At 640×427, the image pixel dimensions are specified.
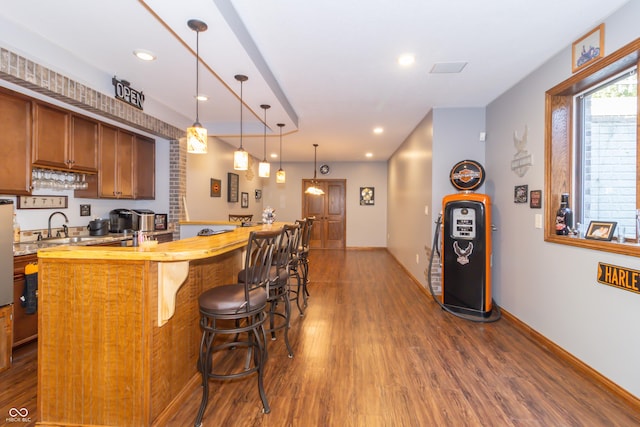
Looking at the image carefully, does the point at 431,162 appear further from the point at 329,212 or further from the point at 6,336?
the point at 329,212

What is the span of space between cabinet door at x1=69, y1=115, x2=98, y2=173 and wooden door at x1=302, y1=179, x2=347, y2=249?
5.82 metres

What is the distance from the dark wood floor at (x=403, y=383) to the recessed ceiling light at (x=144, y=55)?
8.88 feet

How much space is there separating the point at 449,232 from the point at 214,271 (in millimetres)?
2676

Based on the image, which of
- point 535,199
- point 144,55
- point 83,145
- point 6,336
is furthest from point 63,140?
point 535,199

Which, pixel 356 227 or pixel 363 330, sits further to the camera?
pixel 356 227

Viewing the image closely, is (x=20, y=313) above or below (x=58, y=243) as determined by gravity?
below

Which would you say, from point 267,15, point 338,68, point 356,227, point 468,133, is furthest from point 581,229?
point 356,227

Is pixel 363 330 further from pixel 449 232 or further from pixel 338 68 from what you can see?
pixel 338 68

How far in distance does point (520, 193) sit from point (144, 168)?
16.0 feet

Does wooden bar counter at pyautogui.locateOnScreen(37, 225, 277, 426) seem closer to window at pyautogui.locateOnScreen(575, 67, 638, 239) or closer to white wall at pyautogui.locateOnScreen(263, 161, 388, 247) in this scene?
window at pyautogui.locateOnScreen(575, 67, 638, 239)

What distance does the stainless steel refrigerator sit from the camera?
232cm

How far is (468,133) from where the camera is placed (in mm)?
4137

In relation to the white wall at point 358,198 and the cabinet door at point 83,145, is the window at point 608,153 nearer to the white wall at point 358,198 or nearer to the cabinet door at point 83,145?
the cabinet door at point 83,145

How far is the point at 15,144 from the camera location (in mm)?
2709
